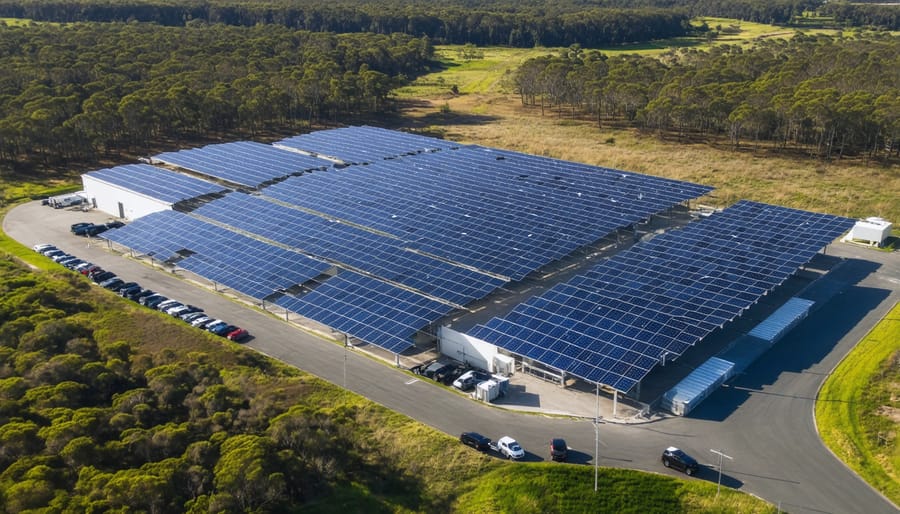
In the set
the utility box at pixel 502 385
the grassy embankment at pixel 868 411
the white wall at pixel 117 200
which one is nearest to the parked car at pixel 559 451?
the utility box at pixel 502 385

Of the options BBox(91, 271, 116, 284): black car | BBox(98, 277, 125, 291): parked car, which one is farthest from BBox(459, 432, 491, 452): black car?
BBox(91, 271, 116, 284): black car

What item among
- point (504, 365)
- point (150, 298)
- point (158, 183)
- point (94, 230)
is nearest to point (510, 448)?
point (504, 365)

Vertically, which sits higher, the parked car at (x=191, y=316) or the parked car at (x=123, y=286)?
the parked car at (x=123, y=286)

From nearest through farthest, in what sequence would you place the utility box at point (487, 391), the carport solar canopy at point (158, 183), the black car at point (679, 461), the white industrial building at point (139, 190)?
the black car at point (679, 461), the utility box at point (487, 391), the white industrial building at point (139, 190), the carport solar canopy at point (158, 183)

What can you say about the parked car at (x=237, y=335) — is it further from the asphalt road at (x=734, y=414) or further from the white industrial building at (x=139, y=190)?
the white industrial building at (x=139, y=190)

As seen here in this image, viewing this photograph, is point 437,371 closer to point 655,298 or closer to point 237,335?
point 237,335

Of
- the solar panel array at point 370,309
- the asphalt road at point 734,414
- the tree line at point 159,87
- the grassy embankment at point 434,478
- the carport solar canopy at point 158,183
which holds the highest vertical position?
the tree line at point 159,87

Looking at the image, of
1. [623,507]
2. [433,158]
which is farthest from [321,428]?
[433,158]
